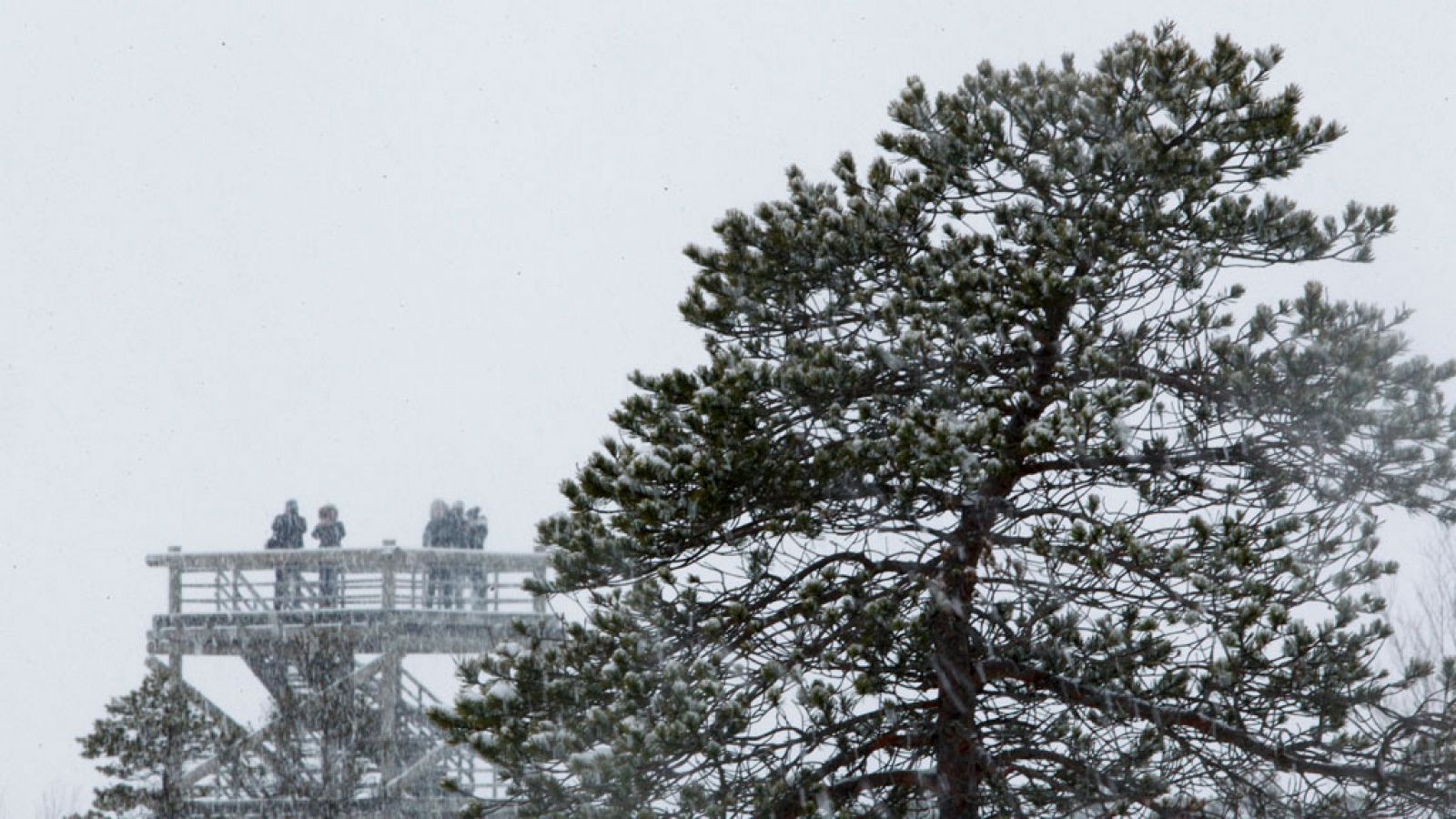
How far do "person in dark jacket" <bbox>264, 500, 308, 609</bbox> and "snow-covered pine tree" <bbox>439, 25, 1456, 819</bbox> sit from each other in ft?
45.6

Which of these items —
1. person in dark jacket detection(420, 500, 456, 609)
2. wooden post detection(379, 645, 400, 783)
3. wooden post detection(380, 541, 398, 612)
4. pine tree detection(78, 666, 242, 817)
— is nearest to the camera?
pine tree detection(78, 666, 242, 817)

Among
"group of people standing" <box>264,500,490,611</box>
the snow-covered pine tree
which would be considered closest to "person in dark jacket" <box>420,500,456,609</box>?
"group of people standing" <box>264,500,490,611</box>

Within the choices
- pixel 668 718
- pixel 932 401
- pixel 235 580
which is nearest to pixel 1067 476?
pixel 932 401

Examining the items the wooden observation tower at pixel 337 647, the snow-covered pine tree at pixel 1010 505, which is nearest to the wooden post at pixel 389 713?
the wooden observation tower at pixel 337 647

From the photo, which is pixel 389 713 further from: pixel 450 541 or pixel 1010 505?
pixel 1010 505

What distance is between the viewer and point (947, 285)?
33.4 ft

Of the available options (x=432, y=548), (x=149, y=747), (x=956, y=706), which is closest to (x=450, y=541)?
(x=432, y=548)

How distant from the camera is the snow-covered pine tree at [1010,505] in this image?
9.47 meters

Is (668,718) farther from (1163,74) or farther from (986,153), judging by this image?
(1163,74)

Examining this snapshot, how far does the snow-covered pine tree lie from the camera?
9.47 meters

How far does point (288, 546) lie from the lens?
24234 millimetres

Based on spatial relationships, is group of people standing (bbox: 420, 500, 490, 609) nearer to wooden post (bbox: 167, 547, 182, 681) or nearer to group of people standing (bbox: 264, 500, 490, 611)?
group of people standing (bbox: 264, 500, 490, 611)

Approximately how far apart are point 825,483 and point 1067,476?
4.78 ft

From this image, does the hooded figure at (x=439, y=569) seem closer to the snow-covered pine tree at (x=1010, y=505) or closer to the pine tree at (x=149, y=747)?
the pine tree at (x=149, y=747)
